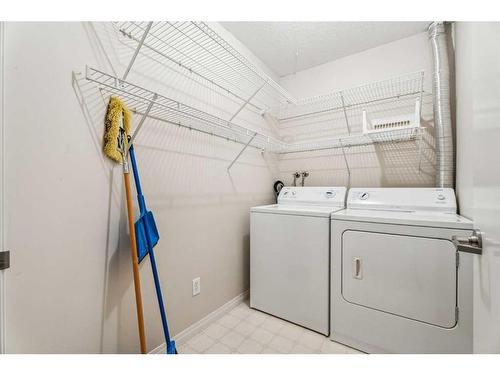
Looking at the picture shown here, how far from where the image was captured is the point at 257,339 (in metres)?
1.53

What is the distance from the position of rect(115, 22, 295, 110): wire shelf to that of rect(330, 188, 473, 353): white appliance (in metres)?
1.41

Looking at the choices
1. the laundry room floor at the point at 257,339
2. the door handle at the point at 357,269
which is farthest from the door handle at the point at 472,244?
the laundry room floor at the point at 257,339

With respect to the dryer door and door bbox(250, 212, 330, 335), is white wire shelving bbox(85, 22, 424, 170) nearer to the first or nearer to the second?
door bbox(250, 212, 330, 335)

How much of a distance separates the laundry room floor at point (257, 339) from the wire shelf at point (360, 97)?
2065 mm

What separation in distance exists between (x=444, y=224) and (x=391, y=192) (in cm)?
56

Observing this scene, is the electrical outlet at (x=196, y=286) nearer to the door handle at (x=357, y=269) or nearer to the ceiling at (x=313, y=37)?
the door handle at (x=357, y=269)

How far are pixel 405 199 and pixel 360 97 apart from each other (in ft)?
3.69

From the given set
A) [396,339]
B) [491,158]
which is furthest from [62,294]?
[396,339]

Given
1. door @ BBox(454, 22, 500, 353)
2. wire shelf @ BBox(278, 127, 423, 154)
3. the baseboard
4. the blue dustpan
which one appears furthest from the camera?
wire shelf @ BBox(278, 127, 423, 154)

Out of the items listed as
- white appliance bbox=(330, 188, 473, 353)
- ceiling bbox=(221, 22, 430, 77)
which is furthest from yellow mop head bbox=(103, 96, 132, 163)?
white appliance bbox=(330, 188, 473, 353)

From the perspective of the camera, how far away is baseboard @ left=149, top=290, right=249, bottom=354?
135 centimetres

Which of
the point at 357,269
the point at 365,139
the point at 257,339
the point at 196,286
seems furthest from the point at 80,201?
the point at 365,139

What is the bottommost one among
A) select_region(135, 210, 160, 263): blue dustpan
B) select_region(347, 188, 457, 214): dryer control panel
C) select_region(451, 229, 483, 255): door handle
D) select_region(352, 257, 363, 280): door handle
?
select_region(352, 257, 363, 280): door handle

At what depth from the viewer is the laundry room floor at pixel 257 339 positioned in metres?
1.42
